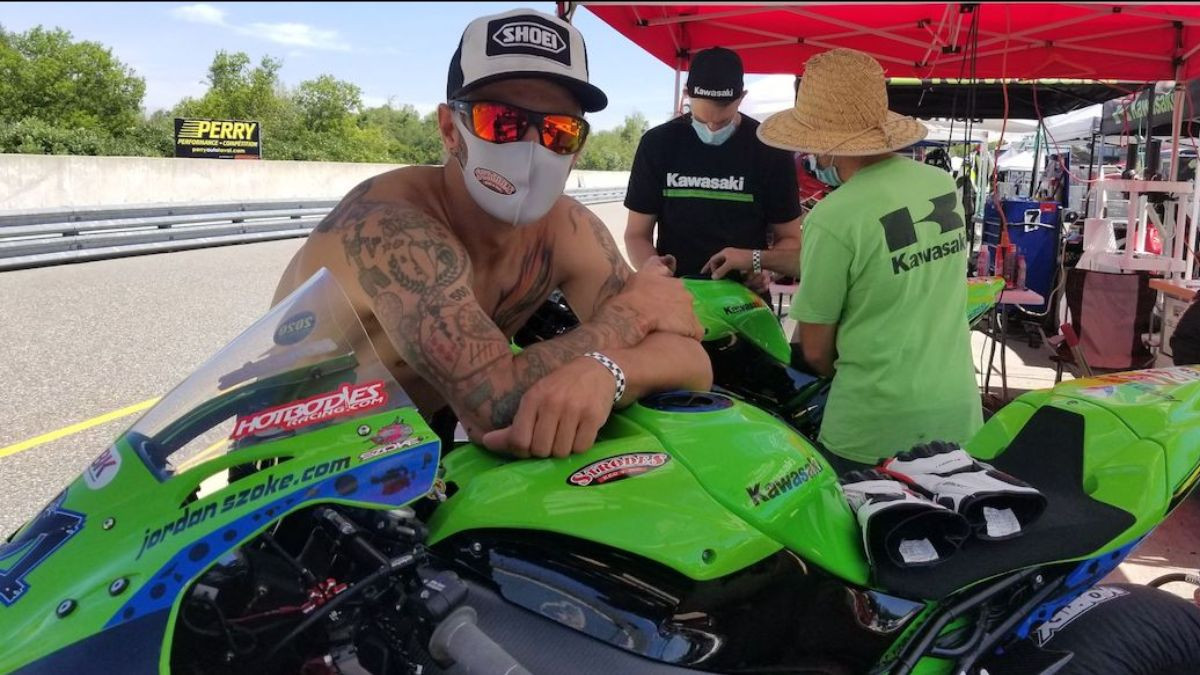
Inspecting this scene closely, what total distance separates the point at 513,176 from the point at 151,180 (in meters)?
19.7

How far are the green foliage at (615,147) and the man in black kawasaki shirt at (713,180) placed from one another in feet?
181

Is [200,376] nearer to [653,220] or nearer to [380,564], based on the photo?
[380,564]

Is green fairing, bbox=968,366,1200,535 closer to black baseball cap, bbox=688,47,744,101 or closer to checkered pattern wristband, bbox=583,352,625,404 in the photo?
checkered pattern wristband, bbox=583,352,625,404

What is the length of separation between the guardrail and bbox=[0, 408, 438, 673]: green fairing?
10.6 metres

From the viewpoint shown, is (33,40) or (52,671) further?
(33,40)

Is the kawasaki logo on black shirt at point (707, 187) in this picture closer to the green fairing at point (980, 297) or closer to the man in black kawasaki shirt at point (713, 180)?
the man in black kawasaki shirt at point (713, 180)

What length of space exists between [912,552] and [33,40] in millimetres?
55118

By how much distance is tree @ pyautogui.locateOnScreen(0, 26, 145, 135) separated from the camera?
130 feet

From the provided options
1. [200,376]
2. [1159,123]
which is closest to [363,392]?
[200,376]

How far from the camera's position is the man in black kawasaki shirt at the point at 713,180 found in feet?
13.3

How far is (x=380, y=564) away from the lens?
3.55 feet

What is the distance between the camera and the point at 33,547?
1.09m

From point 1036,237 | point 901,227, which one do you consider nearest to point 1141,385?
point 901,227

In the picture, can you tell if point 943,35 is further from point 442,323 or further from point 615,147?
point 615,147
